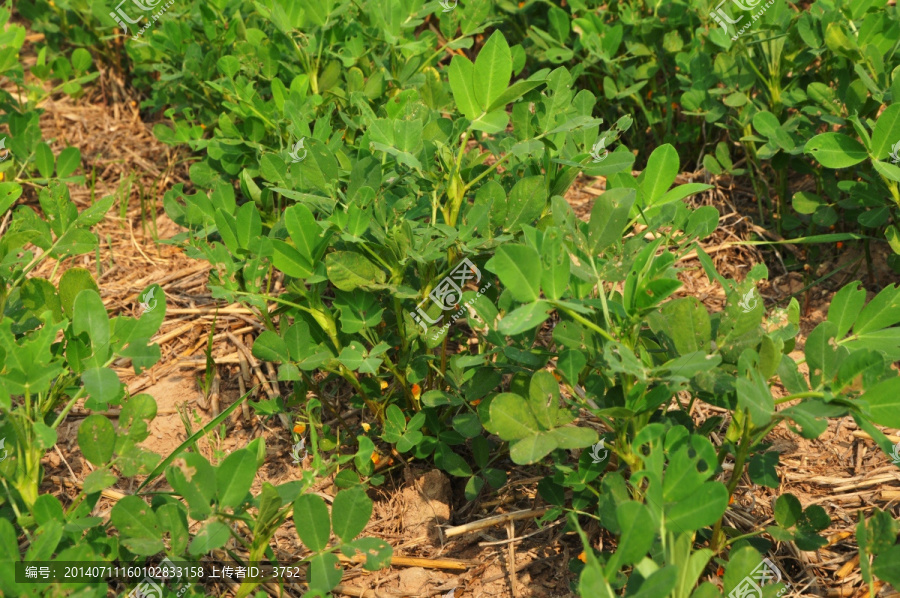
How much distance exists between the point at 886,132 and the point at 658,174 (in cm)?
61

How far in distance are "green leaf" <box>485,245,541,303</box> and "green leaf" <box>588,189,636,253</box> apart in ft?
0.53

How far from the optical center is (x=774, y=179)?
2549 millimetres

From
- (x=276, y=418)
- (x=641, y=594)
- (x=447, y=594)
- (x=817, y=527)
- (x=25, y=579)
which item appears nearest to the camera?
(x=641, y=594)

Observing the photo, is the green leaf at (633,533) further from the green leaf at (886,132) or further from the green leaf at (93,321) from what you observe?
the green leaf at (886,132)

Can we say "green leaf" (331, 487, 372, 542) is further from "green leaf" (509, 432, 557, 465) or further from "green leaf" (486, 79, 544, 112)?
"green leaf" (486, 79, 544, 112)

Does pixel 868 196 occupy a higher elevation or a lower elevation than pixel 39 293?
lower

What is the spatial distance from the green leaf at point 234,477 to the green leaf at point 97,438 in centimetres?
24

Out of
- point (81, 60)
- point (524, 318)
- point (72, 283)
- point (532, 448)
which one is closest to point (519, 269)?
point (524, 318)

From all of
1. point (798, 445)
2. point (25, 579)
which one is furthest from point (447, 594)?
point (798, 445)

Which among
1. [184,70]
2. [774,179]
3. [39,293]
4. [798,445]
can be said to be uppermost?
[184,70]

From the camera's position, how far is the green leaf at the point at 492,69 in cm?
166

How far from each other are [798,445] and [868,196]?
0.69 meters

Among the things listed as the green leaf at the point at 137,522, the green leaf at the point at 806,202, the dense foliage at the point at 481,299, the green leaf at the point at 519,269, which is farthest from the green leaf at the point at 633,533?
the green leaf at the point at 806,202

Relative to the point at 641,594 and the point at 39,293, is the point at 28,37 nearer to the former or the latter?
the point at 39,293
